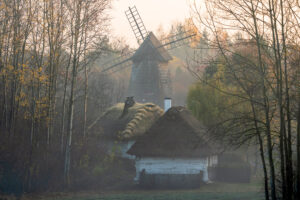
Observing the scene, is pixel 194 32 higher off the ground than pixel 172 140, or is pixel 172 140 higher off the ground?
pixel 194 32

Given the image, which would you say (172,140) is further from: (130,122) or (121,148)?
(121,148)

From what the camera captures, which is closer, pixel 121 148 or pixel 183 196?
pixel 183 196

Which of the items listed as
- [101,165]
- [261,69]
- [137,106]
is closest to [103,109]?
[137,106]

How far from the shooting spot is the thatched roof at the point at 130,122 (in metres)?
25.3

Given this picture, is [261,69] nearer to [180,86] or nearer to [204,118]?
[204,118]

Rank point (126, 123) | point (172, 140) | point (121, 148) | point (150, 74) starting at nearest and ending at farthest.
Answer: point (172, 140) < point (121, 148) < point (126, 123) < point (150, 74)

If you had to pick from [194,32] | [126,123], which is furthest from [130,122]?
[194,32]

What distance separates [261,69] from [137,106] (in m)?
19.3

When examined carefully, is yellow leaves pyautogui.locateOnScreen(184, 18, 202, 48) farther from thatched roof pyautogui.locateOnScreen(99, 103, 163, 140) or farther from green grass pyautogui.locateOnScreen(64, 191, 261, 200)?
thatched roof pyautogui.locateOnScreen(99, 103, 163, 140)

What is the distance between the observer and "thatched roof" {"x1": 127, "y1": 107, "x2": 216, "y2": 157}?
69.4 ft

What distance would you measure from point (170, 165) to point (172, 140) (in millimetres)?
1375

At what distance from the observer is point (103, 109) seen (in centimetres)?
3409

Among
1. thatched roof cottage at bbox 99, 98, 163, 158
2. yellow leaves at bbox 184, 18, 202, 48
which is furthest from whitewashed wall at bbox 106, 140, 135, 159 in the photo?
yellow leaves at bbox 184, 18, 202, 48

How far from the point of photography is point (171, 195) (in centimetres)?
1848
